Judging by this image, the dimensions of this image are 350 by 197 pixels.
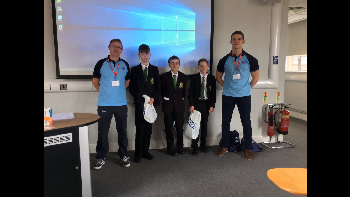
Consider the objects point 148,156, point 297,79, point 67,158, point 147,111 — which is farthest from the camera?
point 297,79

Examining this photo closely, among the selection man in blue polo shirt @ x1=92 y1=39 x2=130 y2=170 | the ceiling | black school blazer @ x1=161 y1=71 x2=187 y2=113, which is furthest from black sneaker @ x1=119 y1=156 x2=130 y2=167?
the ceiling

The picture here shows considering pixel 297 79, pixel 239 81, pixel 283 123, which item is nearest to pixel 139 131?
pixel 239 81

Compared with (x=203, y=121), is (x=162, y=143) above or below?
below

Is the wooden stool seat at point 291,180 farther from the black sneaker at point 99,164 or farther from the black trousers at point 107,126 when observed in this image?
the black sneaker at point 99,164

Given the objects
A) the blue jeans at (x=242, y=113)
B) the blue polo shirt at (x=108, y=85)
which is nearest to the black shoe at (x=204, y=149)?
the blue jeans at (x=242, y=113)

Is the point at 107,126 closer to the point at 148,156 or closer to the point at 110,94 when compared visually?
the point at 110,94

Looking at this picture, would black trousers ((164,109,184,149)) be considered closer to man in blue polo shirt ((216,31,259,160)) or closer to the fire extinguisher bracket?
man in blue polo shirt ((216,31,259,160))

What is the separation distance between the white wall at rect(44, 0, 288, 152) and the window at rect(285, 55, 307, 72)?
2534 millimetres

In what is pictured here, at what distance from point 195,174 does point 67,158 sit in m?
1.44

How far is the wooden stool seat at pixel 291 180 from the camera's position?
186 cm

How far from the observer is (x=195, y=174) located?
256cm

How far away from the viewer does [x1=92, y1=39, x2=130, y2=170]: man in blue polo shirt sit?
271 centimetres

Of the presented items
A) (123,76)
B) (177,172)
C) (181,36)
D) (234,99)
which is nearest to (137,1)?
(181,36)
